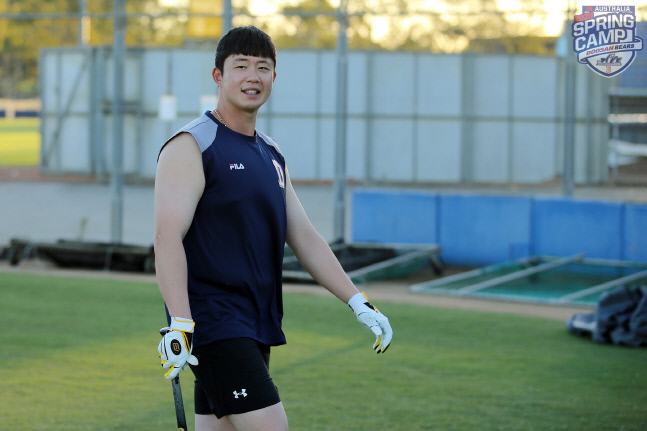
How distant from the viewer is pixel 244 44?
3.08 metres

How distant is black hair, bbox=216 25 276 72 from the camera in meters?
3.08

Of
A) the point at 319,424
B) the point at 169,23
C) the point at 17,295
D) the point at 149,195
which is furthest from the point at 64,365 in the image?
the point at 169,23

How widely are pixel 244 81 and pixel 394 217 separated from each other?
8.88 metres

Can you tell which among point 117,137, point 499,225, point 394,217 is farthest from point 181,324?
point 117,137

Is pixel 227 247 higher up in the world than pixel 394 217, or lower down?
higher up

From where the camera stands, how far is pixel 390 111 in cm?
2336

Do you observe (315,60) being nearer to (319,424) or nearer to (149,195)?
(149,195)

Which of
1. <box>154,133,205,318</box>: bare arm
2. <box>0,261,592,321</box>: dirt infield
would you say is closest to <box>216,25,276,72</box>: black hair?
<box>154,133,205,318</box>: bare arm

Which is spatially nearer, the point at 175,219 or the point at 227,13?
the point at 175,219

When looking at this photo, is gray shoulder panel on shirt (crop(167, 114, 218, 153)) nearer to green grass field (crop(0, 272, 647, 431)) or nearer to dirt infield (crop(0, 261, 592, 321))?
green grass field (crop(0, 272, 647, 431))

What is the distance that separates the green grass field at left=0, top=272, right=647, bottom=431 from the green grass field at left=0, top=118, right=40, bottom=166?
86.7ft

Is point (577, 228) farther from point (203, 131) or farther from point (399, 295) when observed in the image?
point (203, 131)

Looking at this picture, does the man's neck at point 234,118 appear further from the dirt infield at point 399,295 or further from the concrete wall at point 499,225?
the concrete wall at point 499,225

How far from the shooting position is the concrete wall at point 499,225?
10.6m
